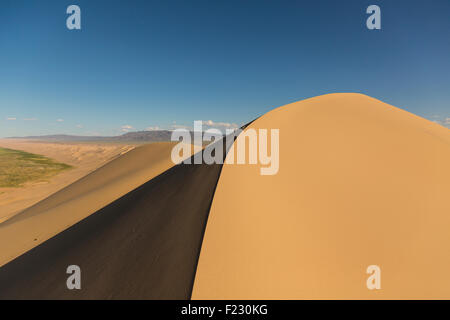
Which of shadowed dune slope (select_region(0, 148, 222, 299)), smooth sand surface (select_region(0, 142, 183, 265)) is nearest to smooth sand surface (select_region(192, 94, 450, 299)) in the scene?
shadowed dune slope (select_region(0, 148, 222, 299))

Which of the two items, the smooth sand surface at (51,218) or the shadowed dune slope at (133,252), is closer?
the shadowed dune slope at (133,252)

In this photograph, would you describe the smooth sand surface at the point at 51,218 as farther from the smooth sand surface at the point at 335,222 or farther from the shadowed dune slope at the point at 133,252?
the smooth sand surface at the point at 335,222

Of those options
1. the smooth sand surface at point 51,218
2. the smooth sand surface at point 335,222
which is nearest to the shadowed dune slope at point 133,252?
the smooth sand surface at point 335,222

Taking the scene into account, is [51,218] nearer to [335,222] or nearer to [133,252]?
[133,252]

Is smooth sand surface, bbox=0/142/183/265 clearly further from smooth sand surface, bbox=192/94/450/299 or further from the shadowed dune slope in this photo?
smooth sand surface, bbox=192/94/450/299

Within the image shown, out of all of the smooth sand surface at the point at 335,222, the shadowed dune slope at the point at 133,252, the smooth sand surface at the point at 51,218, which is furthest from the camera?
the smooth sand surface at the point at 51,218

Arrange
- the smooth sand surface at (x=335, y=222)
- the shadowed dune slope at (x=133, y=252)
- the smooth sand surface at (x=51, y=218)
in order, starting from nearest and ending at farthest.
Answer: the smooth sand surface at (x=335, y=222) < the shadowed dune slope at (x=133, y=252) < the smooth sand surface at (x=51, y=218)

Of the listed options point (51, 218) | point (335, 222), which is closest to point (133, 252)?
point (335, 222)

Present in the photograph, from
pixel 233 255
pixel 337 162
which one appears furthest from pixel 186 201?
pixel 337 162
